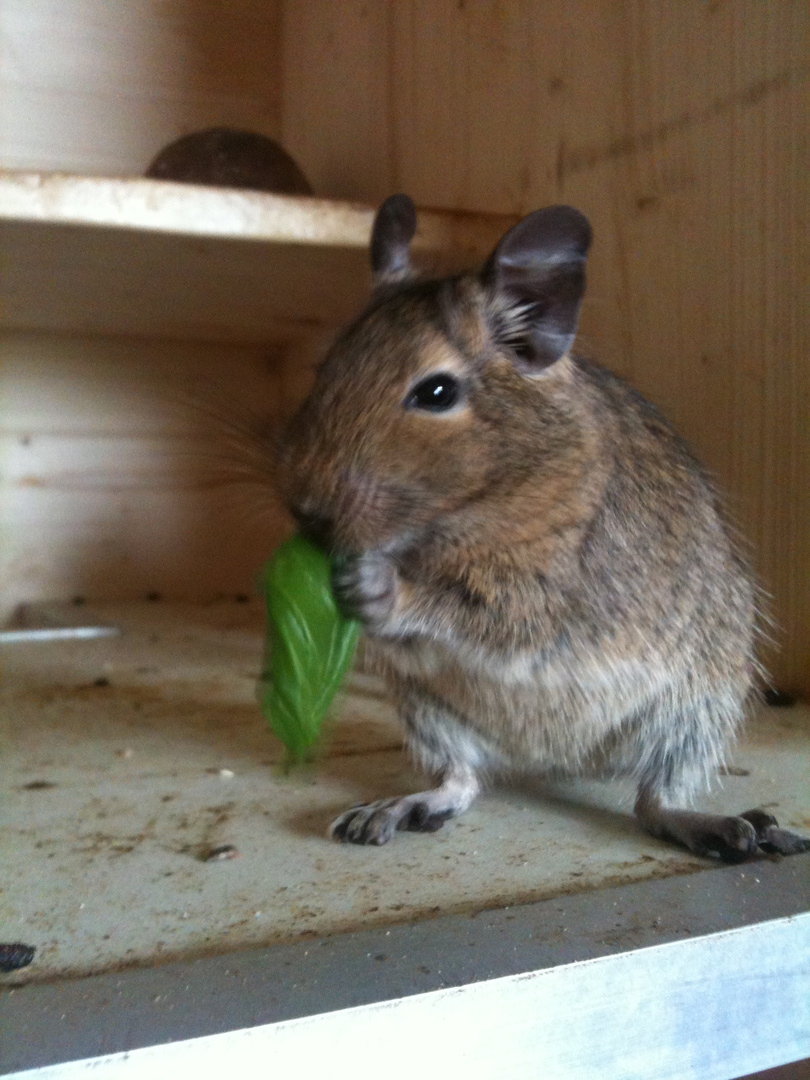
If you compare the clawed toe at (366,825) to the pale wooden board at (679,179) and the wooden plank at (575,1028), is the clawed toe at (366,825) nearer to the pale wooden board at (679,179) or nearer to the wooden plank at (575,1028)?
the wooden plank at (575,1028)

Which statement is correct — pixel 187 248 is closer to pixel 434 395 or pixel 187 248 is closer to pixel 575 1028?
pixel 434 395

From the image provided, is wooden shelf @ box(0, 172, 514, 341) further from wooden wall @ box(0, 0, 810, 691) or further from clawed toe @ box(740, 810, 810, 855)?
clawed toe @ box(740, 810, 810, 855)

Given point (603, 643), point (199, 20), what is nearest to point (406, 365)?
point (603, 643)

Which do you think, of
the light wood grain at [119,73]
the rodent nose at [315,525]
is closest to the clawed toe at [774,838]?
the rodent nose at [315,525]

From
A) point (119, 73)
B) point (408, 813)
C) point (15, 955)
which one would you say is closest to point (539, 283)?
point (408, 813)

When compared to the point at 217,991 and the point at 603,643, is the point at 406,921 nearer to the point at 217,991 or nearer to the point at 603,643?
the point at 217,991

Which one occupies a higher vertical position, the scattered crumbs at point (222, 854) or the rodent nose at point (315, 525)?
the rodent nose at point (315, 525)
